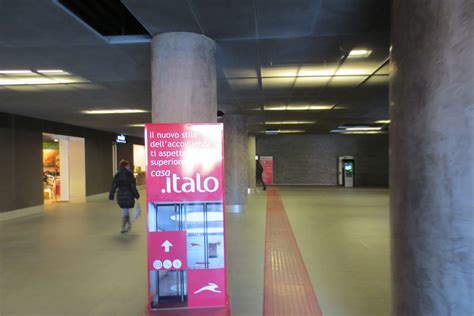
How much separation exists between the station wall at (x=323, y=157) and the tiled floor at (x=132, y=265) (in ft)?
48.0

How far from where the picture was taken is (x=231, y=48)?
5.04 metres

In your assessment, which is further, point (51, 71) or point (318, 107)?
point (318, 107)

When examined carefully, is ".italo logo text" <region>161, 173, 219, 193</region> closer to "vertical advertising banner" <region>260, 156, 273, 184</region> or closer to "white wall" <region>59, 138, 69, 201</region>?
"white wall" <region>59, 138, 69, 201</region>

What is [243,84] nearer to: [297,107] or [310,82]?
[310,82]

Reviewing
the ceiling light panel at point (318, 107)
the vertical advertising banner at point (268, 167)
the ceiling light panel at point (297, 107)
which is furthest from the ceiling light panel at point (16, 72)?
the vertical advertising banner at point (268, 167)

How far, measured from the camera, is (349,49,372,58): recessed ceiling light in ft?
17.7

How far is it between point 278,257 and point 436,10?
14.2 ft

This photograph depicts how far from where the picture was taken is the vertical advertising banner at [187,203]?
3.52 metres

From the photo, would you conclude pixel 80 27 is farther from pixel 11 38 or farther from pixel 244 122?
pixel 244 122

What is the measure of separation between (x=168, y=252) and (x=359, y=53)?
4009mm

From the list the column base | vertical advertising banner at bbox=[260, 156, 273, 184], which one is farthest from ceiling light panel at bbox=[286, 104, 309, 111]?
vertical advertising banner at bbox=[260, 156, 273, 184]

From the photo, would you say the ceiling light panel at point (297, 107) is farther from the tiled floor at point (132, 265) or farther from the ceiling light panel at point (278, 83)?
the tiled floor at point (132, 265)

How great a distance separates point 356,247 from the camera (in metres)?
6.63

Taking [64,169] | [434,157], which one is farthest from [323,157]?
[434,157]
